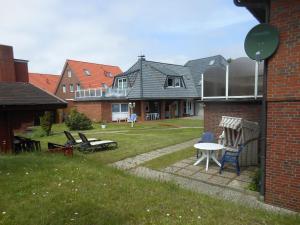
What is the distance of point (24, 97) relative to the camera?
8.93 meters

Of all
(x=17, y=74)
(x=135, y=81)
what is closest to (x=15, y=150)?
(x=17, y=74)

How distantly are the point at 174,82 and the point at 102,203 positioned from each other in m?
25.8

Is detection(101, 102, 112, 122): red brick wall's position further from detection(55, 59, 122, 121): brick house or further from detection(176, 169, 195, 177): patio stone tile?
detection(176, 169, 195, 177): patio stone tile

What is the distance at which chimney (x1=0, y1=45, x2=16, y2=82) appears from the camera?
36.9 feet

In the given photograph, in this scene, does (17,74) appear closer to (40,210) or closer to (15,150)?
(15,150)

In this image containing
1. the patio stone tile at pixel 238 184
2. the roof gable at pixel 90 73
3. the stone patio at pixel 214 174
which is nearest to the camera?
the patio stone tile at pixel 238 184

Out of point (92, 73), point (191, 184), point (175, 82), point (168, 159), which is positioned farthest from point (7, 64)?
point (92, 73)

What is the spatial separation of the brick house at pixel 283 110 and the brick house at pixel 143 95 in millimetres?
20019

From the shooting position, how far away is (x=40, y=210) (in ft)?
12.0

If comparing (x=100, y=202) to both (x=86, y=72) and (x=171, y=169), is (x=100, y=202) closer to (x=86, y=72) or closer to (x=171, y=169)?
(x=171, y=169)

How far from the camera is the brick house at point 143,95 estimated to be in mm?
25812

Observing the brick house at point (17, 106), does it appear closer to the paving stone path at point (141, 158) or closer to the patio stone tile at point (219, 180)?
the paving stone path at point (141, 158)

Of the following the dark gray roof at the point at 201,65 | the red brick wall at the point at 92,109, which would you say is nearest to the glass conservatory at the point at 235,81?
the red brick wall at the point at 92,109

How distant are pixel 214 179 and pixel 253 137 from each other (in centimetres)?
235
